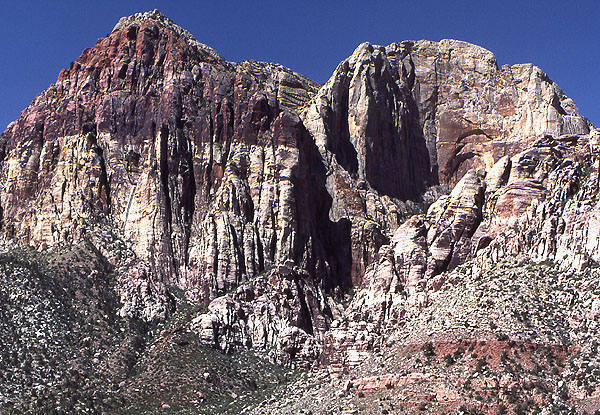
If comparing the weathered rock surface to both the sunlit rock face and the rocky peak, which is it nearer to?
the sunlit rock face

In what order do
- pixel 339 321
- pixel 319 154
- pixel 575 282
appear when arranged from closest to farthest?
pixel 575 282
pixel 339 321
pixel 319 154

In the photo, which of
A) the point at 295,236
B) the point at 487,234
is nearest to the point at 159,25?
the point at 295,236

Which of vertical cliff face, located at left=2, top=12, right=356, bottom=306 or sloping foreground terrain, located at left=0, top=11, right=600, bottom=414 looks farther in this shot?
vertical cliff face, located at left=2, top=12, right=356, bottom=306

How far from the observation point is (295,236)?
15362 centimetres

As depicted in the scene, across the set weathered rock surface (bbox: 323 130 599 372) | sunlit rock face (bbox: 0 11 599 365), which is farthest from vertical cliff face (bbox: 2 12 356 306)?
weathered rock surface (bbox: 323 130 599 372)

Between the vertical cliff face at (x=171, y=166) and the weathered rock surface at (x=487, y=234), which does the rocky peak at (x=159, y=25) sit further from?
the weathered rock surface at (x=487, y=234)

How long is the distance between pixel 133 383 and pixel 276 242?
3465 centimetres

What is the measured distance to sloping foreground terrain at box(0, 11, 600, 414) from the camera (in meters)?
115

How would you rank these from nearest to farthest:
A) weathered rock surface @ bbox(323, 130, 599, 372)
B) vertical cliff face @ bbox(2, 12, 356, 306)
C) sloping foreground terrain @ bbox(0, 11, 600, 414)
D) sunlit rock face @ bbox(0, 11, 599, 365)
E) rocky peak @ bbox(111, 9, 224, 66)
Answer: sloping foreground terrain @ bbox(0, 11, 600, 414), weathered rock surface @ bbox(323, 130, 599, 372), sunlit rock face @ bbox(0, 11, 599, 365), vertical cliff face @ bbox(2, 12, 356, 306), rocky peak @ bbox(111, 9, 224, 66)

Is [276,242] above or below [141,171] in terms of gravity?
below

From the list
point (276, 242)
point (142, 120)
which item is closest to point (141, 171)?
point (142, 120)

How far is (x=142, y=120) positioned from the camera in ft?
527

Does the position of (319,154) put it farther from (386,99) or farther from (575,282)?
(575,282)

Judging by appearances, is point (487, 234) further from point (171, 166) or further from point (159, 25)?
point (159, 25)
